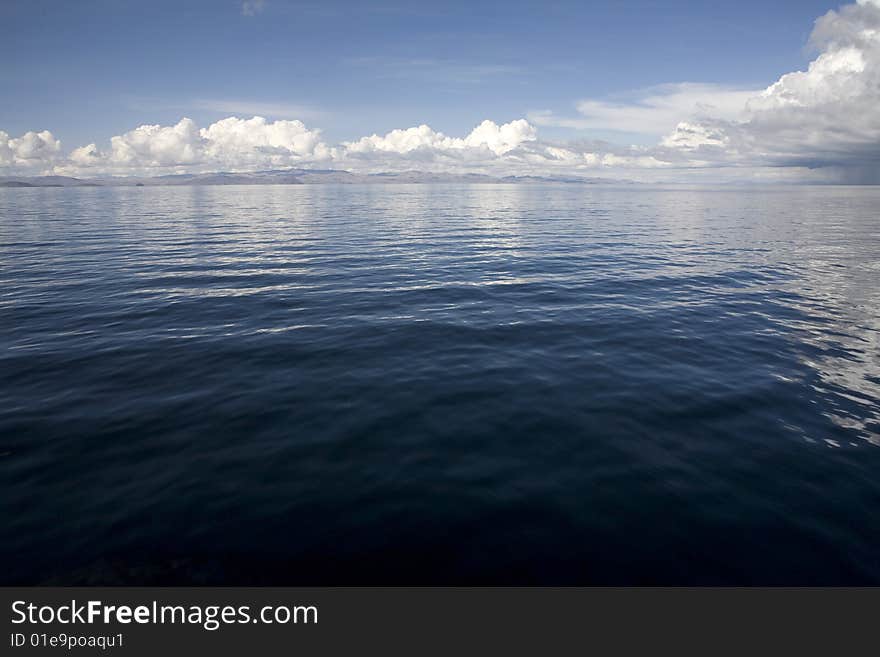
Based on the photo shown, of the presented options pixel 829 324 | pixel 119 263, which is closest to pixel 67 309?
pixel 119 263

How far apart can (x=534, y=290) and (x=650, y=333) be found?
10.4 m

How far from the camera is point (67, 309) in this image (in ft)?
85.4

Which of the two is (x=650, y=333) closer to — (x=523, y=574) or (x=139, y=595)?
(x=523, y=574)

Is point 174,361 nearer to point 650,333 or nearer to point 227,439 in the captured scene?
point 227,439

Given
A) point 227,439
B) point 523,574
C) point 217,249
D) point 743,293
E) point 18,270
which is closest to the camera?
point 523,574

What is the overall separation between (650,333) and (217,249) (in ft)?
145

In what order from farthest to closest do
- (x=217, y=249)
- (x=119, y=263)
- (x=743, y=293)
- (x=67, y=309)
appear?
(x=217, y=249), (x=119, y=263), (x=743, y=293), (x=67, y=309)

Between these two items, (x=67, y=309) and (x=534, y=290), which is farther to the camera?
(x=534, y=290)

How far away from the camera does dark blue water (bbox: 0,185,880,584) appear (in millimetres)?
9266

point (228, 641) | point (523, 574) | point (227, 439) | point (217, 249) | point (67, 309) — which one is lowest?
point (228, 641)

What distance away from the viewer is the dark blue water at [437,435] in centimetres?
927

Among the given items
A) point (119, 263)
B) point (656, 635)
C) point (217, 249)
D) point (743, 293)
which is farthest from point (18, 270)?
point (743, 293)

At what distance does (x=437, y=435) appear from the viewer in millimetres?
13648

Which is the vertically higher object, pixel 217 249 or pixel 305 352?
pixel 217 249
